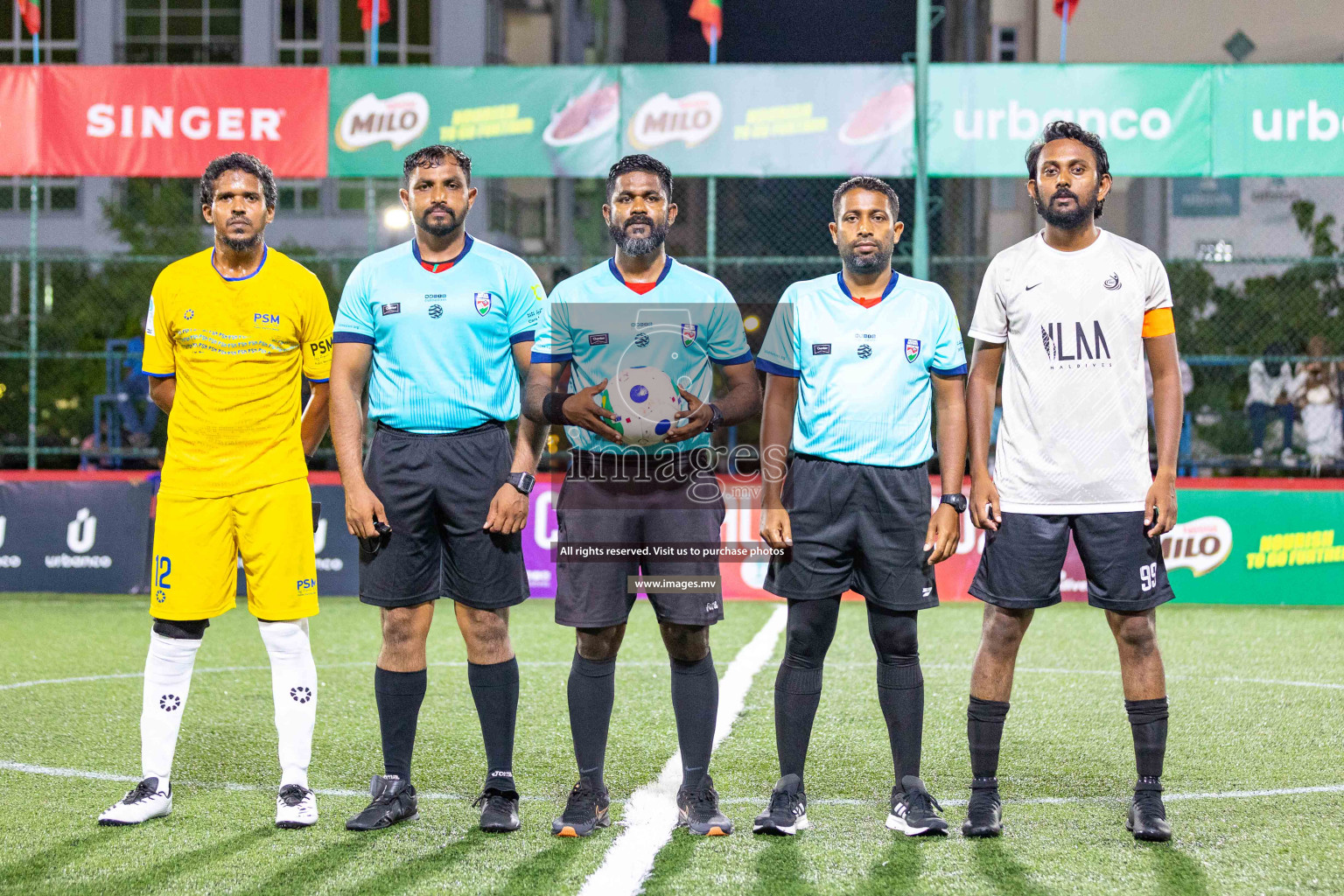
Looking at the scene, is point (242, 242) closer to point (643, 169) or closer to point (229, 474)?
point (229, 474)

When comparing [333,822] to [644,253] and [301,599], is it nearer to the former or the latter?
[301,599]

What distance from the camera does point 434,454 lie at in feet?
14.2

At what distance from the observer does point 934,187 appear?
1389 cm

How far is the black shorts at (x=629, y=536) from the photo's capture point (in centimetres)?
422

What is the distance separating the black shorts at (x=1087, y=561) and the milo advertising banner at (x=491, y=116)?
27.8ft

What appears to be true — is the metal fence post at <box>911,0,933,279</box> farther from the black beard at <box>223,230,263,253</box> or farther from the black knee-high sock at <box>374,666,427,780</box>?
the black knee-high sock at <box>374,666,427,780</box>


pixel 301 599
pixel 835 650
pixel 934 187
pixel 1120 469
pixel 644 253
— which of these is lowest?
pixel 835 650

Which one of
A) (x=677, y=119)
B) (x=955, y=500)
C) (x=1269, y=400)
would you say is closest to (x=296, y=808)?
(x=955, y=500)

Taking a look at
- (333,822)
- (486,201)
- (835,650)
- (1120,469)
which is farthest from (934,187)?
(486,201)

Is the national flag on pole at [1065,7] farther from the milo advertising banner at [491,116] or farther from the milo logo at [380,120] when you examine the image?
the milo logo at [380,120]

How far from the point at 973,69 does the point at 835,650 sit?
6.03 m

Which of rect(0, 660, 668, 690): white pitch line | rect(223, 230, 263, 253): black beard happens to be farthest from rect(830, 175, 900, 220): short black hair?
rect(0, 660, 668, 690): white pitch line

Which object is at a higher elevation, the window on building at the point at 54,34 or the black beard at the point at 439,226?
the window on building at the point at 54,34

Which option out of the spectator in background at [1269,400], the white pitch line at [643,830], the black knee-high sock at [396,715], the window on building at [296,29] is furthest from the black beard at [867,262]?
the window on building at [296,29]
